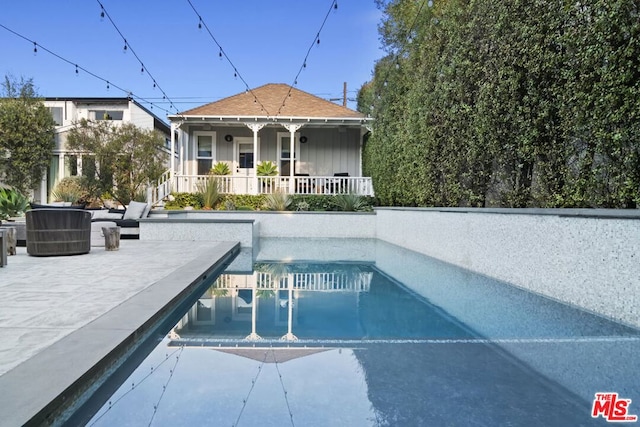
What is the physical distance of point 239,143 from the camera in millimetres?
16016

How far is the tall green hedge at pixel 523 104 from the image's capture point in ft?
11.3

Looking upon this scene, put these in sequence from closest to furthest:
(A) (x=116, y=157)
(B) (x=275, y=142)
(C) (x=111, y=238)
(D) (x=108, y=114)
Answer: (C) (x=111, y=238), (B) (x=275, y=142), (A) (x=116, y=157), (D) (x=108, y=114)

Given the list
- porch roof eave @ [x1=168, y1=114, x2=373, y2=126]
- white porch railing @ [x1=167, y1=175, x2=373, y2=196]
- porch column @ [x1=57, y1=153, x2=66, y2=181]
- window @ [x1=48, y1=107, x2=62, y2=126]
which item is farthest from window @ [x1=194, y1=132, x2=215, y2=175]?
window @ [x1=48, y1=107, x2=62, y2=126]

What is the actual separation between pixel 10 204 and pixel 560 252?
406 inches

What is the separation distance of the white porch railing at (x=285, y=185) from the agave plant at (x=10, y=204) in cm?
519

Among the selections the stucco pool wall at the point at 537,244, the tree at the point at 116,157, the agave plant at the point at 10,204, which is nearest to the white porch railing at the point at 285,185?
the tree at the point at 116,157

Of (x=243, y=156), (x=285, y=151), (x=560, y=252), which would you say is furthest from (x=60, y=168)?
(x=560, y=252)

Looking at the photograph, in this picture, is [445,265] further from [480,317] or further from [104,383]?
[104,383]

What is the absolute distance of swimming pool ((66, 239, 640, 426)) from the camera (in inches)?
81.5

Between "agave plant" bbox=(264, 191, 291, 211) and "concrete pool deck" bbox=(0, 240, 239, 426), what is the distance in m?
6.39

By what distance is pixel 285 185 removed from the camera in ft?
46.7

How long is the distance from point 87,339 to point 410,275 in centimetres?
472

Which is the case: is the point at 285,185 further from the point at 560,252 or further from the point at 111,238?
the point at 560,252

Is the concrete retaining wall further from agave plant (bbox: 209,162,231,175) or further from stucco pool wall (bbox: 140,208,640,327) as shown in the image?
stucco pool wall (bbox: 140,208,640,327)
